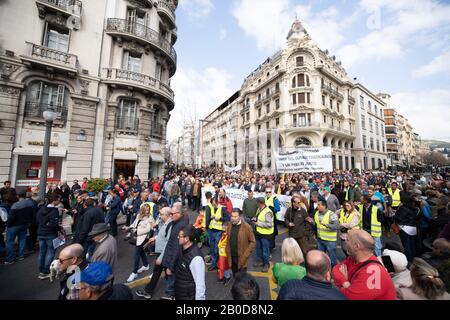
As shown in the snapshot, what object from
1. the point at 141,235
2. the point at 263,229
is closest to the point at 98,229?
the point at 141,235

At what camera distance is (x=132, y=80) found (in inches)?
572

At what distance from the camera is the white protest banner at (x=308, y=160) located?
10625 mm

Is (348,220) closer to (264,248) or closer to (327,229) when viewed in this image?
(327,229)

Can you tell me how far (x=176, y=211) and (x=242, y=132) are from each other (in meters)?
39.9

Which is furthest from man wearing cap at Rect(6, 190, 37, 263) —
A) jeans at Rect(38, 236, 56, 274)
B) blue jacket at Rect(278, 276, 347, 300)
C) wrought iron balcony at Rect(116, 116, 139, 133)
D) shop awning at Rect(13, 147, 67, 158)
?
wrought iron balcony at Rect(116, 116, 139, 133)

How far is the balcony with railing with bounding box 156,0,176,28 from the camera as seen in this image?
16.6m

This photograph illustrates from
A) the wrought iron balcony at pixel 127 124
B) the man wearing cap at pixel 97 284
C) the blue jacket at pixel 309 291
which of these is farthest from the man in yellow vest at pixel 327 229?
the wrought iron balcony at pixel 127 124

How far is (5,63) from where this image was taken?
11055mm

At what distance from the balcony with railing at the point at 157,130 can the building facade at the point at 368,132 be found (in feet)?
120

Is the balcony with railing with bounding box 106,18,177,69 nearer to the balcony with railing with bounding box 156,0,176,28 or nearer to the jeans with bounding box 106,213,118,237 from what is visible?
the balcony with railing with bounding box 156,0,176,28

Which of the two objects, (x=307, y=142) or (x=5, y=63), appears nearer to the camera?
(x=5, y=63)

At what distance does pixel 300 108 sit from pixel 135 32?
80.1ft
